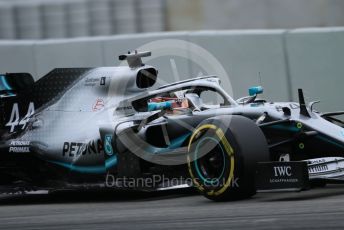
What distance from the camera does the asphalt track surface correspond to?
7297mm

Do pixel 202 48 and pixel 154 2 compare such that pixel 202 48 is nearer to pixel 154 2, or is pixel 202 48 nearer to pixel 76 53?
pixel 76 53

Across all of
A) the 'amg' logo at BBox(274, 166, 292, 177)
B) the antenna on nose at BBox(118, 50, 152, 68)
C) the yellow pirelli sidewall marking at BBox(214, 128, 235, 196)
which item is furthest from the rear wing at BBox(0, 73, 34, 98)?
the 'amg' logo at BBox(274, 166, 292, 177)

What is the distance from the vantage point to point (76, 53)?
581 inches

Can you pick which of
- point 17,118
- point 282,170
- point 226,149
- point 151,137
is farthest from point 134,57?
point 282,170

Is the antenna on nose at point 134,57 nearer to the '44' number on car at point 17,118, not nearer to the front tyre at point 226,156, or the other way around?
the '44' number on car at point 17,118

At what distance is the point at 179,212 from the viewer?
27.6 feet

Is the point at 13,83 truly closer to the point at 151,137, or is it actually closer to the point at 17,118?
the point at 17,118

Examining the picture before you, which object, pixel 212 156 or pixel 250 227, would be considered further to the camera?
pixel 212 156

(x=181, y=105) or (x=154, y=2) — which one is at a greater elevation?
(x=154, y=2)

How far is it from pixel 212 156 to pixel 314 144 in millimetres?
1013

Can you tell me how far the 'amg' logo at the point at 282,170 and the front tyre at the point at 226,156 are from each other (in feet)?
0.73

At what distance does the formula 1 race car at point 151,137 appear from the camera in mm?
8844

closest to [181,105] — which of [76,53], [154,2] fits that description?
[76,53]

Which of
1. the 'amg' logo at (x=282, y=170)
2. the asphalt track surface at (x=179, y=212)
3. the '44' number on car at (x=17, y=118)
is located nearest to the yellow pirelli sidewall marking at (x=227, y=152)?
the asphalt track surface at (x=179, y=212)
